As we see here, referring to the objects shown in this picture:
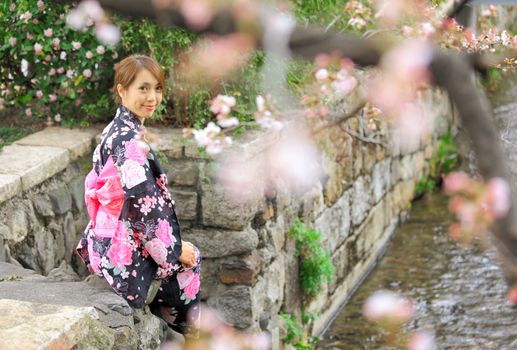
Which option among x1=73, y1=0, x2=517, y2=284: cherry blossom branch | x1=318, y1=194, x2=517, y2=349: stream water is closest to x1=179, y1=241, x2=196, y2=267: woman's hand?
x1=318, y1=194, x2=517, y2=349: stream water

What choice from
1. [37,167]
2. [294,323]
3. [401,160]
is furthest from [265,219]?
[401,160]

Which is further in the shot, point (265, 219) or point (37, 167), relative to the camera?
→ point (265, 219)

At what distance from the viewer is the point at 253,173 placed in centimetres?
462

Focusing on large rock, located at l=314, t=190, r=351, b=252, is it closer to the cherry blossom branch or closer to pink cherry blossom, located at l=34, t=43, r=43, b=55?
pink cherry blossom, located at l=34, t=43, r=43, b=55

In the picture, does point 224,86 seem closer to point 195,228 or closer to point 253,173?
point 253,173

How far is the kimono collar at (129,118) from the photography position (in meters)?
→ 3.49

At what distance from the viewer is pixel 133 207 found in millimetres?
3439

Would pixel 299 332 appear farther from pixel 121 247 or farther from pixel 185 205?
pixel 121 247

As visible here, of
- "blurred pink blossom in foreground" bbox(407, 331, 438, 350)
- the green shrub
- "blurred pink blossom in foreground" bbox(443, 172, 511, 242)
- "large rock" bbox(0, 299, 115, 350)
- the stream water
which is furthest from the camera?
the green shrub

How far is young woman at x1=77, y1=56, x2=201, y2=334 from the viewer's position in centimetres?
341

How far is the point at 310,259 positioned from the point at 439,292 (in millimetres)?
1342

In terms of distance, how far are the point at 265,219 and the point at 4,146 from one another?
1.37 meters

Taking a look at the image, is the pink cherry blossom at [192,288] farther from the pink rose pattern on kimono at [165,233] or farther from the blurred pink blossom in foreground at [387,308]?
the blurred pink blossom in foreground at [387,308]

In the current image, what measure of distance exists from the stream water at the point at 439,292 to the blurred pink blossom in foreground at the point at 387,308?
0.05 meters
